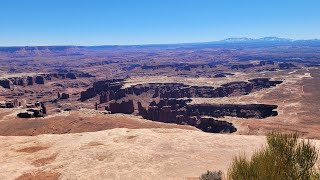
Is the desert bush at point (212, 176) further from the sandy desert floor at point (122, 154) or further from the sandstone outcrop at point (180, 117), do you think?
the sandstone outcrop at point (180, 117)

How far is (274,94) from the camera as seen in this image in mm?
108062

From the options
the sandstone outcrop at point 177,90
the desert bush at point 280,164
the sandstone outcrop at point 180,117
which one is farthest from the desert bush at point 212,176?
the sandstone outcrop at point 177,90

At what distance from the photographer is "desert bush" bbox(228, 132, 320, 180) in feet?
41.1

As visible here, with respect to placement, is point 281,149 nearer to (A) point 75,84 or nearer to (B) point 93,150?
(B) point 93,150

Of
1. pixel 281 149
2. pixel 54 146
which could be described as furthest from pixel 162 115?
pixel 281 149

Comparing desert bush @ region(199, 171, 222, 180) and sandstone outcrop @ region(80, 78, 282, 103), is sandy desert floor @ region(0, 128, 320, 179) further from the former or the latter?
sandstone outcrop @ region(80, 78, 282, 103)

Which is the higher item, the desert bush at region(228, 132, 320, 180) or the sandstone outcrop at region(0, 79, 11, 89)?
the desert bush at region(228, 132, 320, 180)

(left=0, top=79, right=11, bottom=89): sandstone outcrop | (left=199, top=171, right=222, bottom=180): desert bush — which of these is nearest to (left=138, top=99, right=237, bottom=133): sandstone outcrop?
(left=199, top=171, right=222, bottom=180): desert bush

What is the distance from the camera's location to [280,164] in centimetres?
1327

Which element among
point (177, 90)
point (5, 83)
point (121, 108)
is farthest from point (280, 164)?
point (5, 83)

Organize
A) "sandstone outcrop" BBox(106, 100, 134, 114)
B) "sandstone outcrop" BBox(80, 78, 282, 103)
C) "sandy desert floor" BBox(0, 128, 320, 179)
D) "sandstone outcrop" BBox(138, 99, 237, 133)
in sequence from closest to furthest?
"sandy desert floor" BBox(0, 128, 320, 179) → "sandstone outcrop" BBox(138, 99, 237, 133) → "sandstone outcrop" BBox(106, 100, 134, 114) → "sandstone outcrop" BBox(80, 78, 282, 103)

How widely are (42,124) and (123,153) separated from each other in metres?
32.5

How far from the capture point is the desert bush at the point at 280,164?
1253 centimetres

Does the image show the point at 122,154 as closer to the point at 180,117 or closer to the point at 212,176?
the point at 212,176
